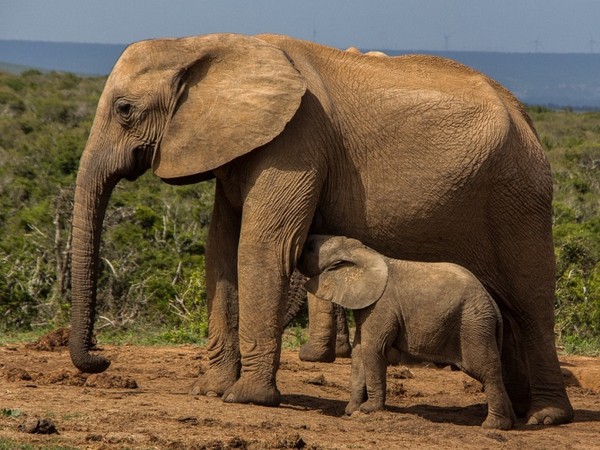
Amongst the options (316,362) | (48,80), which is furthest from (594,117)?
(316,362)

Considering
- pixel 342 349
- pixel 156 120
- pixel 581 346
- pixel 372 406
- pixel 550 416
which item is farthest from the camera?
pixel 581 346

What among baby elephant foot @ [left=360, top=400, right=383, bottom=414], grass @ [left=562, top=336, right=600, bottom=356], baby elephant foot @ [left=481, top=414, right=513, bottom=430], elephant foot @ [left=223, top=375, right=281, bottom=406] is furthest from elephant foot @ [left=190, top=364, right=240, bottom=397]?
grass @ [left=562, top=336, right=600, bottom=356]

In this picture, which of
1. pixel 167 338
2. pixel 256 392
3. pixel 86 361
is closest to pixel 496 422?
pixel 256 392

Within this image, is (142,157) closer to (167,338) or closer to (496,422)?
(496,422)

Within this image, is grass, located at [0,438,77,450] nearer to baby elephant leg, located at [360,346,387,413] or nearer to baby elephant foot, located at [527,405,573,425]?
baby elephant leg, located at [360,346,387,413]

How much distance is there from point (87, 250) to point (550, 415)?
10.4 feet

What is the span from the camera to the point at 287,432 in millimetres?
7539

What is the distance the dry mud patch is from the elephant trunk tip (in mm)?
183

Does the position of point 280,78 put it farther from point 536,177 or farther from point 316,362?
point 316,362

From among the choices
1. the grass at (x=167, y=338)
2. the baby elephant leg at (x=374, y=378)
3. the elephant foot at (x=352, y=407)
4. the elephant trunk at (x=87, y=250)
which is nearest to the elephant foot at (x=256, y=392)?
the elephant foot at (x=352, y=407)

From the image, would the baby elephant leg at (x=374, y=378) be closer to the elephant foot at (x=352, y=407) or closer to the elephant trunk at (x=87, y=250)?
the elephant foot at (x=352, y=407)

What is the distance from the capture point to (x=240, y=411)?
817 cm

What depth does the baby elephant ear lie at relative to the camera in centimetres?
810

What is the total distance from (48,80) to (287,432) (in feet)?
169
